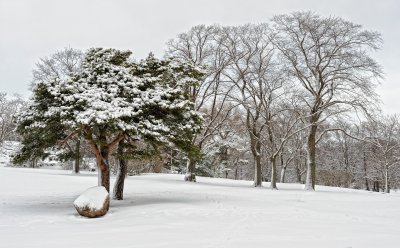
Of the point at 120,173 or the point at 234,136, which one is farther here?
the point at 234,136

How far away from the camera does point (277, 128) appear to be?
116 ft

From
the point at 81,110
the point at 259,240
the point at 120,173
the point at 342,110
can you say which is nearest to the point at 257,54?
the point at 342,110

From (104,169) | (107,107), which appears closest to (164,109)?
(107,107)

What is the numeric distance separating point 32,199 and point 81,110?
233 inches

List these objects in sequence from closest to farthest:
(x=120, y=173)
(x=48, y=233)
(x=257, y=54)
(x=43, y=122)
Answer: (x=48, y=233) → (x=43, y=122) → (x=120, y=173) → (x=257, y=54)

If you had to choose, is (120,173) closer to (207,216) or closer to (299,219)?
(207,216)

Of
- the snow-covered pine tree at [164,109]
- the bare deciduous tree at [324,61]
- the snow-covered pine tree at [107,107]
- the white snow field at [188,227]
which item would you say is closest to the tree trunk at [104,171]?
the snow-covered pine tree at [107,107]

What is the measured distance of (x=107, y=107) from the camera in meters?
11.1

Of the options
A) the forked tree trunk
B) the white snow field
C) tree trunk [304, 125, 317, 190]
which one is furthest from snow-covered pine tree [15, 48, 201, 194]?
tree trunk [304, 125, 317, 190]

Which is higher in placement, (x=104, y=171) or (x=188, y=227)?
(x=104, y=171)

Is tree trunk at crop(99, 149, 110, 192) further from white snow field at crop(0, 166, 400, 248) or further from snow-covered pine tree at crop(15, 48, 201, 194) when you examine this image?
white snow field at crop(0, 166, 400, 248)

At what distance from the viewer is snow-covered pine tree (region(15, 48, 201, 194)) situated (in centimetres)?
1109

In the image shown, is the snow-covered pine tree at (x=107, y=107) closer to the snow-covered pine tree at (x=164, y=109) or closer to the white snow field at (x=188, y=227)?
the snow-covered pine tree at (x=164, y=109)

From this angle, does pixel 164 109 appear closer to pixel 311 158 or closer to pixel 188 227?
pixel 188 227
